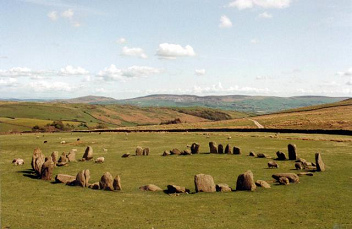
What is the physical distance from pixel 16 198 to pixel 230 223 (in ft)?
47.6

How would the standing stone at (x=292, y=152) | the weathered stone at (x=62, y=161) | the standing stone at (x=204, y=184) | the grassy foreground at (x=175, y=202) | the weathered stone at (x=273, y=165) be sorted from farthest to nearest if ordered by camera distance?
1. the standing stone at (x=292, y=152)
2. the weathered stone at (x=62, y=161)
3. the weathered stone at (x=273, y=165)
4. the standing stone at (x=204, y=184)
5. the grassy foreground at (x=175, y=202)

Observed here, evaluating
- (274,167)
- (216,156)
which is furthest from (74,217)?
(216,156)

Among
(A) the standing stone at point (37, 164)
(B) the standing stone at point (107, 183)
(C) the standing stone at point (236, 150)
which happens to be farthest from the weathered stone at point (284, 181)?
(A) the standing stone at point (37, 164)

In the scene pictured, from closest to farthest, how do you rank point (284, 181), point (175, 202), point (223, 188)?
point (175, 202), point (223, 188), point (284, 181)

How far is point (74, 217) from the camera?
58.4 feet

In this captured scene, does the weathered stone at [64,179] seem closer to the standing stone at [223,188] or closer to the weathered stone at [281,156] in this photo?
the standing stone at [223,188]

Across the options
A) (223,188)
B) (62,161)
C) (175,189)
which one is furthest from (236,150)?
(62,161)

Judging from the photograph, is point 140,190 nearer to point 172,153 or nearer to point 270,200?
point 270,200

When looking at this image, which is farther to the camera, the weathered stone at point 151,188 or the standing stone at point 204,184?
the weathered stone at point 151,188

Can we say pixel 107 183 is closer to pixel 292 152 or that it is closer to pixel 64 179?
pixel 64 179

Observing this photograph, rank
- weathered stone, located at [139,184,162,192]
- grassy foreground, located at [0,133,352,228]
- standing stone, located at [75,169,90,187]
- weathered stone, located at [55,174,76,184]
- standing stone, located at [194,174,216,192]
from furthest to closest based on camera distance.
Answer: weathered stone, located at [55,174,76,184] < standing stone, located at [75,169,90,187] < weathered stone, located at [139,184,162,192] < standing stone, located at [194,174,216,192] < grassy foreground, located at [0,133,352,228]

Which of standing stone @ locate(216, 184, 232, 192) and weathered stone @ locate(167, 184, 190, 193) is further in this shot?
standing stone @ locate(216, 184, 232, 192)

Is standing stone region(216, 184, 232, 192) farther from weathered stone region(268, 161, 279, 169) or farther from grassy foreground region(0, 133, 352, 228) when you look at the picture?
weathered stone region(268, 161, 279, 169)

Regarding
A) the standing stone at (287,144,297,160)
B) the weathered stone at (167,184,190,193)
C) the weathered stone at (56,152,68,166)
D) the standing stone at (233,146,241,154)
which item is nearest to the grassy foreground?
the weathered stone at (167,184,190,193)
